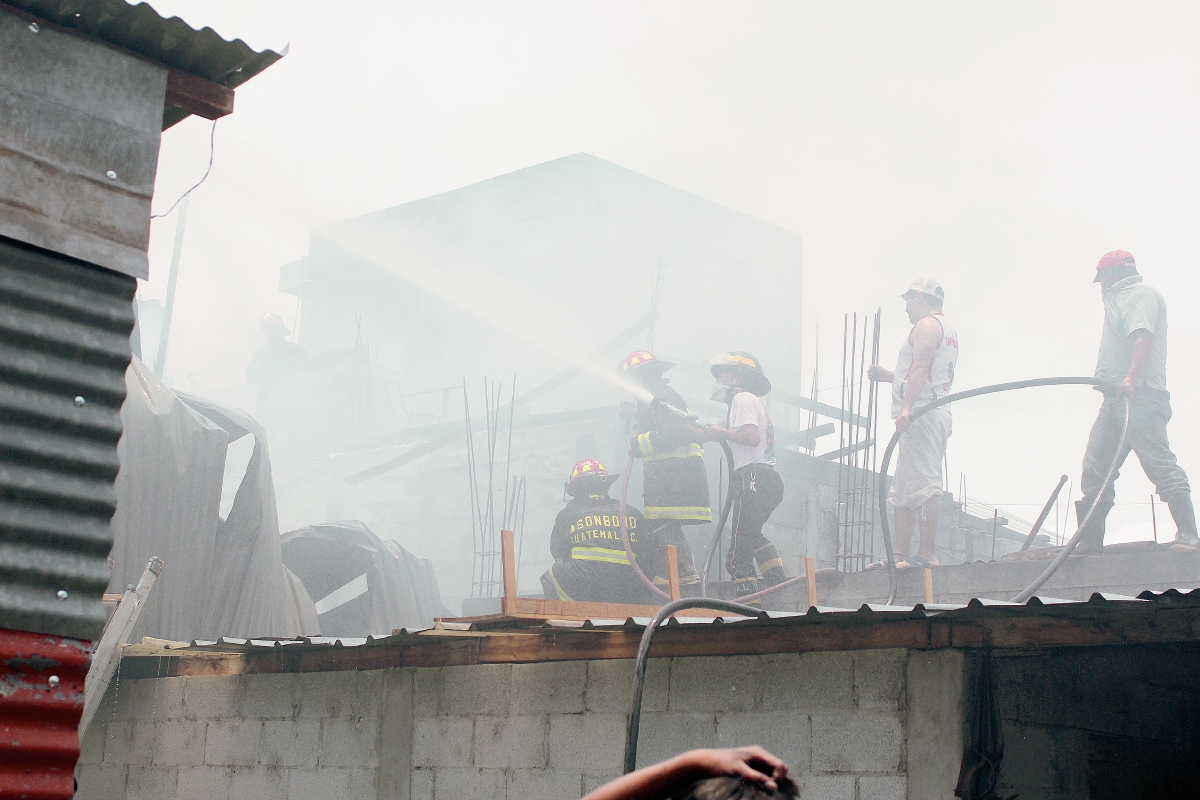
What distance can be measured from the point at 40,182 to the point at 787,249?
2517 centimetres

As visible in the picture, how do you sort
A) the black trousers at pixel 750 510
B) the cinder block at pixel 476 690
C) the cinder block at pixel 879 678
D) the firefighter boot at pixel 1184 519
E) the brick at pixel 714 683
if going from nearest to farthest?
the cinder block at pixel 879 678, the brick at pixel 714 683, the cinder block at pixel 476 690, the firefighter boot at pixel 1184 519, the black trousers at pixel 750 510

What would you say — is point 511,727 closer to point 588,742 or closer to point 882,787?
point 588,742

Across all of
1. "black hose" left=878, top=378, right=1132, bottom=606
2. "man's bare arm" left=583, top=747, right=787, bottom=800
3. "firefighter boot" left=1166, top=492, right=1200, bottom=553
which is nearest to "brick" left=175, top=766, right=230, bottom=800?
"black hose" left=878, top=378, right=1132, bottom=606

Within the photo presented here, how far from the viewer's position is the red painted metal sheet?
9.00ft

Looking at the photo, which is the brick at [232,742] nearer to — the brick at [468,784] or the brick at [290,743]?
the brick at [290,743]

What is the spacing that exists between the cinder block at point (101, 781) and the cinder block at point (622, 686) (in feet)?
12.3

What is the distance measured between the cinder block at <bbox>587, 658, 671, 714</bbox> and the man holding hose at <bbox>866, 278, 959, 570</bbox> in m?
3.83

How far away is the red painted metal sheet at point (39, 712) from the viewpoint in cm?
274

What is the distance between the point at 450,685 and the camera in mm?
6172

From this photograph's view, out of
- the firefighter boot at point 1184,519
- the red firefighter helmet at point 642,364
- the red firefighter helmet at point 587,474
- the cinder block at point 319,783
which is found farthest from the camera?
the red firefighter helmet at point 642,364

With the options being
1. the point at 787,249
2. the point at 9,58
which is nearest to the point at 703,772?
the point at 9,58

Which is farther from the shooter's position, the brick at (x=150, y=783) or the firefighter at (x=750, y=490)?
the firefighter at (x=750, y=490)

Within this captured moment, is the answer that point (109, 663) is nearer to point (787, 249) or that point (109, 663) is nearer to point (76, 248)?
point (76, 248)

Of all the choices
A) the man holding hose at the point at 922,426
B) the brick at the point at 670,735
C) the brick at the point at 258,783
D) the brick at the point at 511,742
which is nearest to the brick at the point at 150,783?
the brick at the point at 258,783
